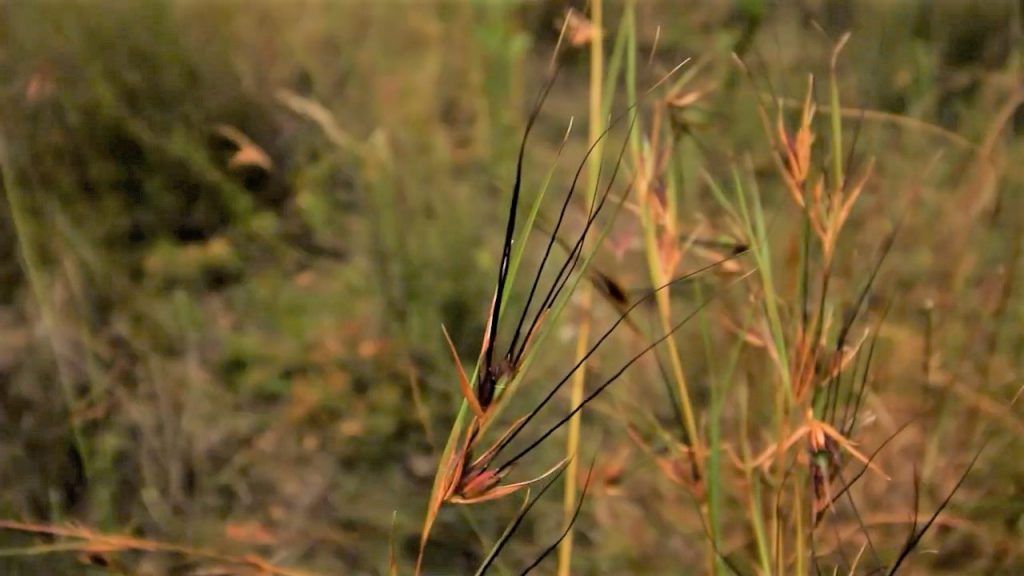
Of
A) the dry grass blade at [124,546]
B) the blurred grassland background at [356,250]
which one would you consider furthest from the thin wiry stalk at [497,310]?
the blurred grassland background at [356,250]

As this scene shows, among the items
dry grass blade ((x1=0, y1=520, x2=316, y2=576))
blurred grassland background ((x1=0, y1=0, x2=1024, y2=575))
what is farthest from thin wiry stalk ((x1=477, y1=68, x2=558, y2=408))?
blurred grassland background ((x1=0, y1=0, x2=1024, y2=575))

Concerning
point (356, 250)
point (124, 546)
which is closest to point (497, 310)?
point (124, 546)

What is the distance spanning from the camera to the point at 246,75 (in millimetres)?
949

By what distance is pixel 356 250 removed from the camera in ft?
2.86

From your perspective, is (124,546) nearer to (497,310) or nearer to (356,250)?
(497,310)

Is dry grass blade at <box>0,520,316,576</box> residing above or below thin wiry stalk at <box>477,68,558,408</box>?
below

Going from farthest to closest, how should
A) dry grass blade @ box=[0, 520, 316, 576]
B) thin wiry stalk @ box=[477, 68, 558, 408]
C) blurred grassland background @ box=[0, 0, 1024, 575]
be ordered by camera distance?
blurred grassland background @ box=[0, 0, 1024, 575] < dry grass blade @ box=[0, 520, 316, 576] < thin wiry stalk @ box=[477, 68, 558, 408]

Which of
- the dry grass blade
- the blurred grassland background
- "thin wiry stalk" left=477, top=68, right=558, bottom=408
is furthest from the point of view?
the blurred grassland background

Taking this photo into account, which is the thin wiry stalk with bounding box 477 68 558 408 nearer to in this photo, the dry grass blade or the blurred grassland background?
the dry grass blade

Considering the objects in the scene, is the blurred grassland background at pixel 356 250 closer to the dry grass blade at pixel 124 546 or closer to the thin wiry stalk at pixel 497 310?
the dry grass blade at pixel 124 546

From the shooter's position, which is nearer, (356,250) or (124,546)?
(124,546)

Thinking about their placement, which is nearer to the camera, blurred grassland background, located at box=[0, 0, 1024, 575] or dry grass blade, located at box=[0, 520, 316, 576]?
dry grass blade, located at box=[0, 520, 316, 576]

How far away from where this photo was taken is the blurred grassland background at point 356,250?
0.64 meters

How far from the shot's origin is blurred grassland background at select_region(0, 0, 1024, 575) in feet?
2.10
